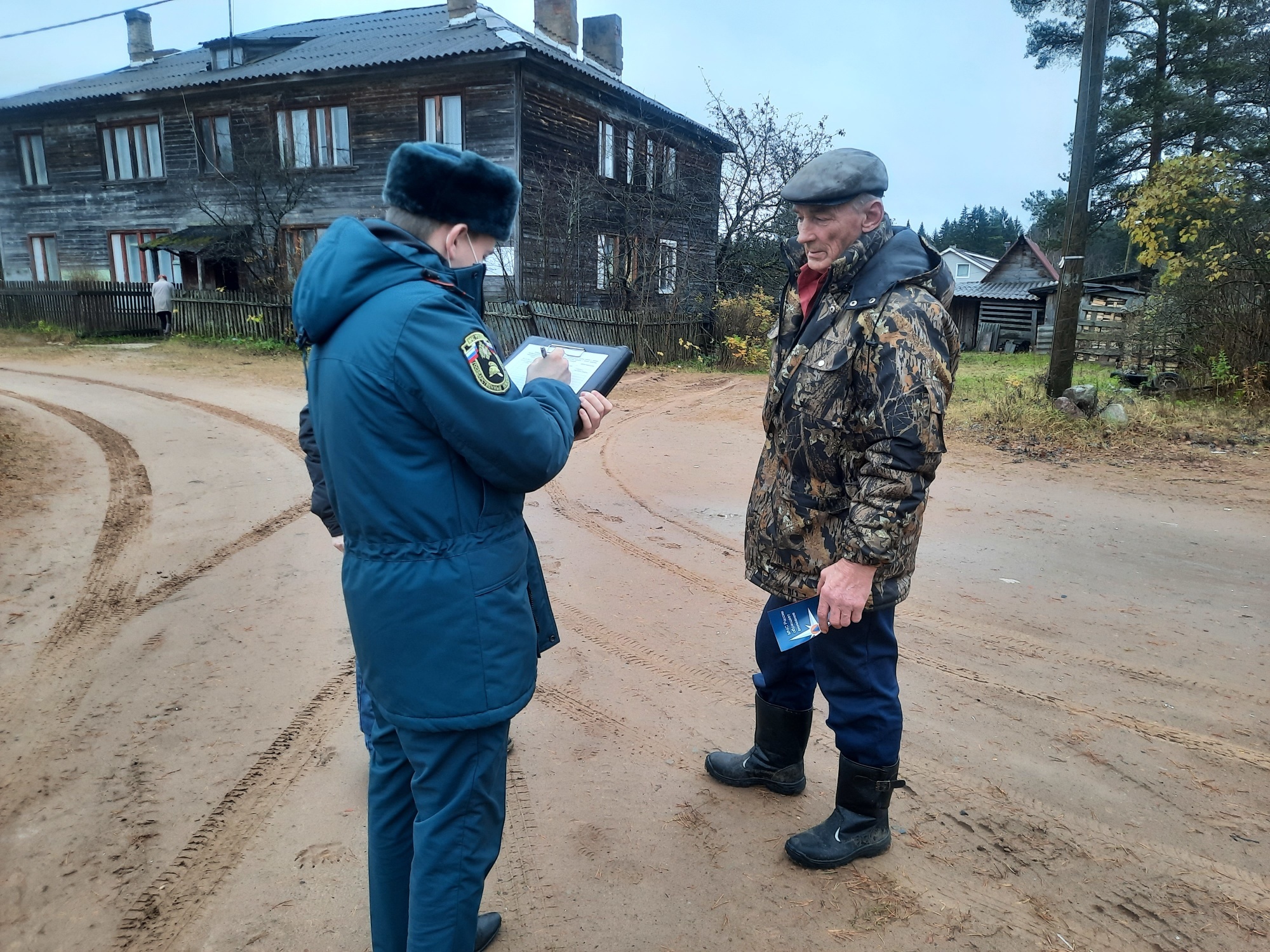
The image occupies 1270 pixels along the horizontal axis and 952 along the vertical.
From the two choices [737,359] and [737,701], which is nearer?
[737,701]

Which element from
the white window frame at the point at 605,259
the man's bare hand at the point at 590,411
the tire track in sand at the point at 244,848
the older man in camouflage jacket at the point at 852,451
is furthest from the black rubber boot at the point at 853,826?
the white window frame at the point at 605,259

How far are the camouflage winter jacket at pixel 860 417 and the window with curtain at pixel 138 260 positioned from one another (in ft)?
→ 78.5

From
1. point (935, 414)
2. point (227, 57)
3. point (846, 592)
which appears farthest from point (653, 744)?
point (227, 57)

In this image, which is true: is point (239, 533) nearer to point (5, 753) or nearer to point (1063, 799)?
point (5, 753)

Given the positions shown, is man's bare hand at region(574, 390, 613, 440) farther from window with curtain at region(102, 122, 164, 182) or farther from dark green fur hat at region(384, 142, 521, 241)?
window with curtain at region(102, 122, 164, 182)

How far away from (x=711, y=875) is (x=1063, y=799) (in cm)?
125

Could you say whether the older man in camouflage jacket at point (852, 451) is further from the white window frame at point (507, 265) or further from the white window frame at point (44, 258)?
the white window frame at point (44, 258)

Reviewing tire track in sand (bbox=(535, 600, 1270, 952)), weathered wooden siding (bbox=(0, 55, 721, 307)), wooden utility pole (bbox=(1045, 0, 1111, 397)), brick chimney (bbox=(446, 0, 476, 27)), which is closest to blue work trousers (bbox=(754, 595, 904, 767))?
tire track in sand (bbox=(535, 600, 1270, 952))

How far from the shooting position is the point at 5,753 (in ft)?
9.43

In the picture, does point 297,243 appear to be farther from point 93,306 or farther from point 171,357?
point 171,357

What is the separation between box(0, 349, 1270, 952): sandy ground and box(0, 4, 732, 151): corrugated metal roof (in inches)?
589

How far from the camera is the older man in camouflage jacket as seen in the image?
6.68 ft

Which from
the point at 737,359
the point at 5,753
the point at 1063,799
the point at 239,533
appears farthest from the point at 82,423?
the point at 737,359

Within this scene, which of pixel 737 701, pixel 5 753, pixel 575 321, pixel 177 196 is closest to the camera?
pixel 5 753
